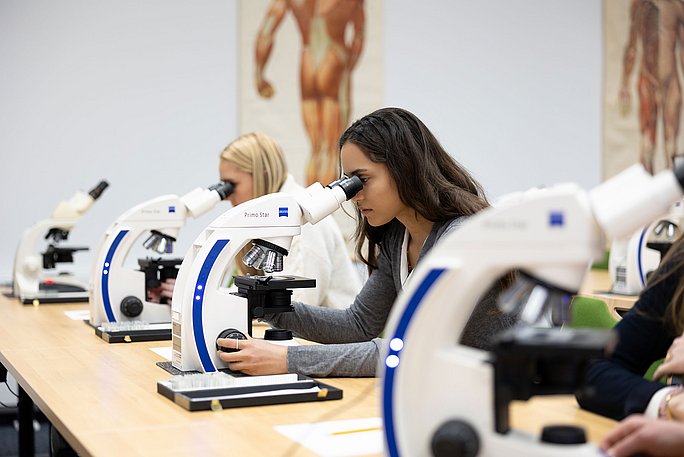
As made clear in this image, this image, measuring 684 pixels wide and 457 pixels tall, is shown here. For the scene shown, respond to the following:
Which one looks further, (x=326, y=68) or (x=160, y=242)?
(x=326, y=68)

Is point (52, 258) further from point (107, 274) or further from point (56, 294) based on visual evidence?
point (107, 274)

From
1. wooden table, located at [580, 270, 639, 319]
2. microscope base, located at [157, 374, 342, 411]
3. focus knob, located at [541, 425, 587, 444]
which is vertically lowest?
wooden table, located at [580, 270, 639, 319]

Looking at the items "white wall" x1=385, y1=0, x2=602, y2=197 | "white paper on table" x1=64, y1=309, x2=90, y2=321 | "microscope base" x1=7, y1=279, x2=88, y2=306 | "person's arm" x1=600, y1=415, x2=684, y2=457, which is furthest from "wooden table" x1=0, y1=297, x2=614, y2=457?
"white wall" x1=385, y1=0, x2=602, y2=197

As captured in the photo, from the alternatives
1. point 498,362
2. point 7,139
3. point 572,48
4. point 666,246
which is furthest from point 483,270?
point 572,48

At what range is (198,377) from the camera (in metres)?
1.96

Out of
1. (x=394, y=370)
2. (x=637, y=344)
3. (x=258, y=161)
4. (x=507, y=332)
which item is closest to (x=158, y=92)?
(x=258, y=161)

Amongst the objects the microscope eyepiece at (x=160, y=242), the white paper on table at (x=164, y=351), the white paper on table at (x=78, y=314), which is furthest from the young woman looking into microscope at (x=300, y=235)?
the white paper on table at (x=164, y=351)

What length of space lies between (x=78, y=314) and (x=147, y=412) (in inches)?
69.4

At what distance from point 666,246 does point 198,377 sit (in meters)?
2.47

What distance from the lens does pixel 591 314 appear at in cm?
262

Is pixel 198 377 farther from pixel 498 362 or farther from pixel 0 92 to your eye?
pixel 0 92

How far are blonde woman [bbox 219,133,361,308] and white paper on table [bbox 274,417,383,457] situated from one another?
1.46m

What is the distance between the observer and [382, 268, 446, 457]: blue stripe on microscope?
1.17m

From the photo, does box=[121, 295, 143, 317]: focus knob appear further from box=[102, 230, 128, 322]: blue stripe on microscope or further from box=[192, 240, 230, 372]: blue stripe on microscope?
box=[192, 240, 230, 372]: blue stripe on microscope
